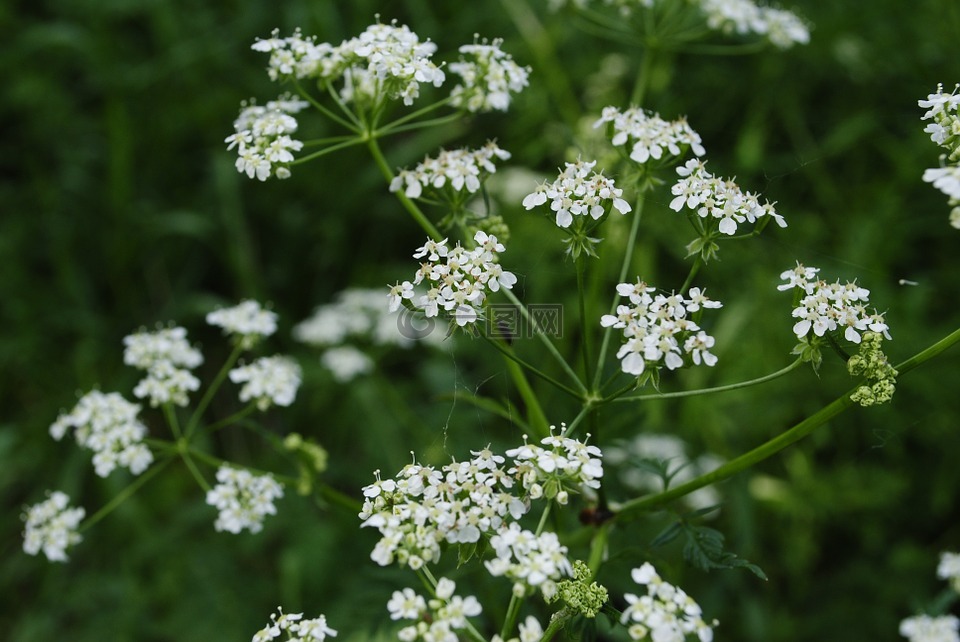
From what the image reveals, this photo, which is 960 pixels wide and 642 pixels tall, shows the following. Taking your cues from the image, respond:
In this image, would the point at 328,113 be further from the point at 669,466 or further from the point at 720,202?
the point at 669,466

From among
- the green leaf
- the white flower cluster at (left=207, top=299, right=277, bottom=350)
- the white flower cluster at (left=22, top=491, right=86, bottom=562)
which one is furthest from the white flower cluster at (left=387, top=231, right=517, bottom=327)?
the white flower cluster at (left=22, top=491, right=86, bottom=562)

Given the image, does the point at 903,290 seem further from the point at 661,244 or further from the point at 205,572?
the point at 205,572

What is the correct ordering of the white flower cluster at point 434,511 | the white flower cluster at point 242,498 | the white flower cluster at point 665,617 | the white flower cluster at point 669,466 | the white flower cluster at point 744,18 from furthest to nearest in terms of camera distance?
the white flower cluster at point 669,466 → the white flower cluster at point 744,18 → the white flower cluster at point 242,498 → the white flower cluster at point 434,511 → the white flower cluster at point 665,617

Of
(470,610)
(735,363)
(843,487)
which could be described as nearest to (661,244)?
(735,363)

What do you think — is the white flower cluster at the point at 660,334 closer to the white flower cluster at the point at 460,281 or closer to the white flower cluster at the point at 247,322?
the white flower cluster at the point at 460,281

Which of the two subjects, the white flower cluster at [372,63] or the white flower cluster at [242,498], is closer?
the white flower cluster at [372,63]

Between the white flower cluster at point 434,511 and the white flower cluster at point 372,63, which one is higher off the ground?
the white flower cluster at point 372,63

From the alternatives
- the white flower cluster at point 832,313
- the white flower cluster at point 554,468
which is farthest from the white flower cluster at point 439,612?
the white flower cluster at point 832,313

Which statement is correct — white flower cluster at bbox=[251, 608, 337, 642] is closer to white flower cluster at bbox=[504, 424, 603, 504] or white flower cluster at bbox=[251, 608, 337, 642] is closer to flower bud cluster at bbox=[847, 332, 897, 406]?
white flower cluster at bbox=[504, 424, 603, 504]
